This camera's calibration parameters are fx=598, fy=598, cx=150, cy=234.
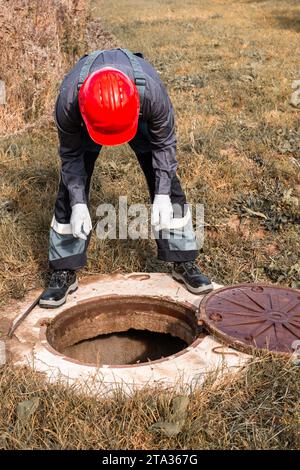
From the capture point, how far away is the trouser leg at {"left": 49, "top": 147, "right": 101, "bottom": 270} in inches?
134

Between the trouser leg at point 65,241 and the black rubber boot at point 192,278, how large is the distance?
0.57 metres

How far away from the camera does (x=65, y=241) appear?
3457 mm

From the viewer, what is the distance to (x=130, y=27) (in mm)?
13508

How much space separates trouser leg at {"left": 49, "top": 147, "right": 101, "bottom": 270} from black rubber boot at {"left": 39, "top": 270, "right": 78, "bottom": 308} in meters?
0.06

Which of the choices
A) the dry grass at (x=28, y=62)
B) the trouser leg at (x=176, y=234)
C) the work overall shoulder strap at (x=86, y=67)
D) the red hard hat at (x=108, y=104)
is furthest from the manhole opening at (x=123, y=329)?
the dry grass at (x=28, y=62)

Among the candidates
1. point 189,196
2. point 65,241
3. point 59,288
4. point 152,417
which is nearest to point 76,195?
point 65,241

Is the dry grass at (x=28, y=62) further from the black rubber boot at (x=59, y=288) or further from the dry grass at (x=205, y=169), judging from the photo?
the black rubber boot at (x=59, y=288)

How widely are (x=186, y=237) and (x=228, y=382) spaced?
3.78ft

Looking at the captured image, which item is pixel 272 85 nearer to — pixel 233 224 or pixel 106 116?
pixel 233 224

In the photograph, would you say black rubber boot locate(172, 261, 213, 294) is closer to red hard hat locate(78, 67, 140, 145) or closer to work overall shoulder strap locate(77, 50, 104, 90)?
red hard hat locate(78, 67, 140, 145)

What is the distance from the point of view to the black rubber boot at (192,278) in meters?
3.45

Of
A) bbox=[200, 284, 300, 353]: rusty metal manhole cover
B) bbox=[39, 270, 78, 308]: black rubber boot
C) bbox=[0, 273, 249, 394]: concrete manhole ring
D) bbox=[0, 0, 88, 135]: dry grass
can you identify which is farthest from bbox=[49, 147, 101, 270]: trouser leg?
bbox=[0, 0, 88, 135]: dry grass

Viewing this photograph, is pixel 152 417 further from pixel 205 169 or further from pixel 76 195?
pixel 205 169
